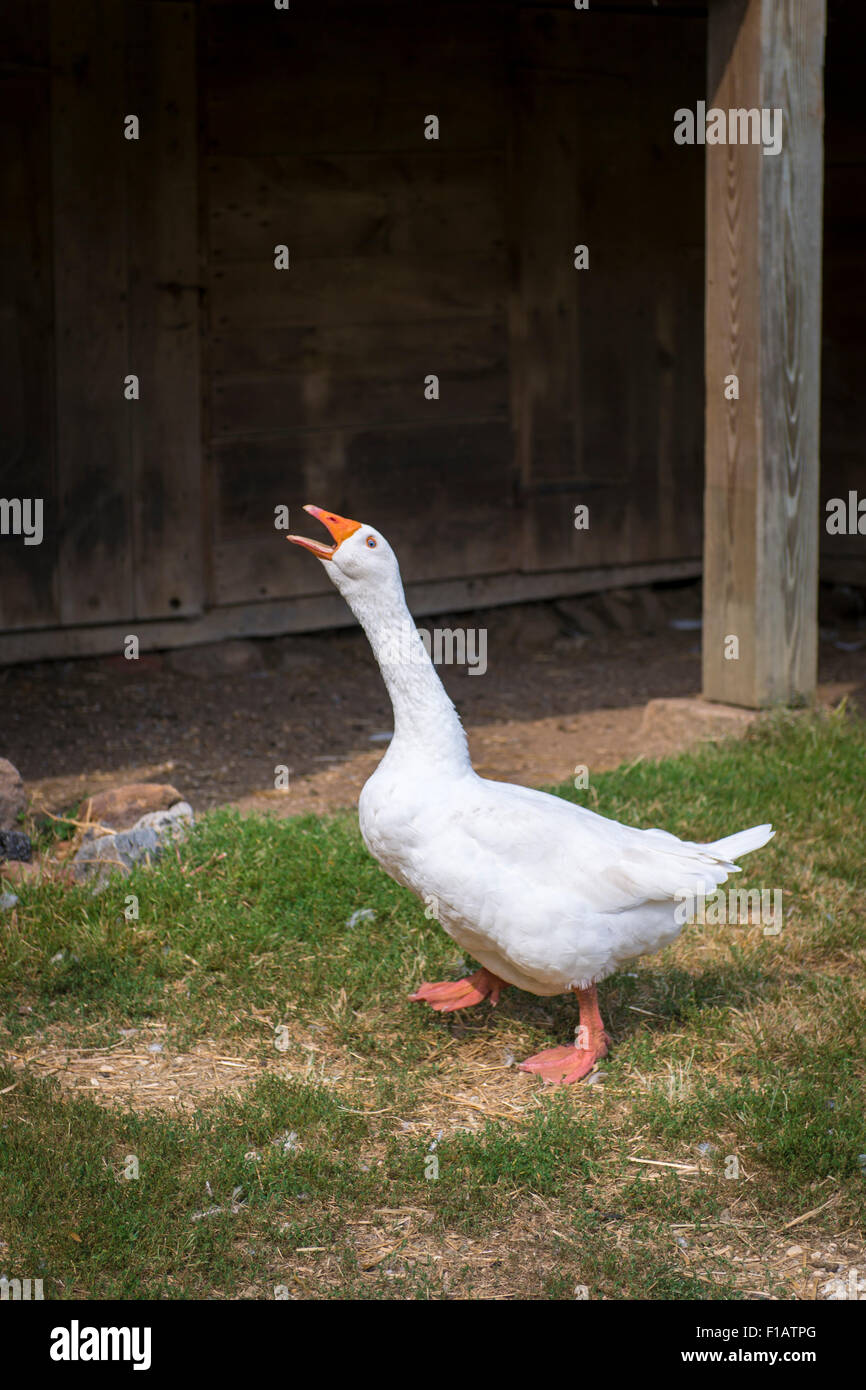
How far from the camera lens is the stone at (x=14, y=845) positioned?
5.40 m

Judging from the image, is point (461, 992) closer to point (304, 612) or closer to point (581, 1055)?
point (581, 1055)

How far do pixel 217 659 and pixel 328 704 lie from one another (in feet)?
2.61

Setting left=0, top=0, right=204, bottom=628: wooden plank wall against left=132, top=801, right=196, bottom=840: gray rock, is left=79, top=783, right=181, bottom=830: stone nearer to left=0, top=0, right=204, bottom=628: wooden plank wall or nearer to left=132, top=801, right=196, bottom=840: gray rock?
left=132, top=801, right=196, bottom=840: gray rock

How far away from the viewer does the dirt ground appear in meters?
6.79

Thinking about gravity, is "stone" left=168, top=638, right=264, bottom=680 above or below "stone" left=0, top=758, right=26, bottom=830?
above

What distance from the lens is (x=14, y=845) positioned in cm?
542

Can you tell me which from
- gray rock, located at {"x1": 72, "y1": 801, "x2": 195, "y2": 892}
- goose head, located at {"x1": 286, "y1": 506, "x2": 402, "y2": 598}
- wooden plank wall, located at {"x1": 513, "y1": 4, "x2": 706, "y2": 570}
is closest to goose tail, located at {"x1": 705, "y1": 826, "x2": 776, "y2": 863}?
goose head, located at {"x1": 286, "y1": 506, "x2": 402, "y2": 598}

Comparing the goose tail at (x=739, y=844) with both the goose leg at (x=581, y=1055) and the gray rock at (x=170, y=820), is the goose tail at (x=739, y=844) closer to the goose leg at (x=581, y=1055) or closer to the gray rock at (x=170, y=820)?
the goose leg at (x=581, y=1055)

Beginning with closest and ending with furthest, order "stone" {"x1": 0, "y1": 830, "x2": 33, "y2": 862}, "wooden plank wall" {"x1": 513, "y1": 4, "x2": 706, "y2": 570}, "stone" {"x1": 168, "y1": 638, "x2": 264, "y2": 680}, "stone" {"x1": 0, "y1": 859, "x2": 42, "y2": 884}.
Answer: "stone" {"x1": 0, "y1": 859, "x2": 42, "y2": 884} → "stone" {"x1": 0, "y1": 830, "x2": 33, "y2": 862} → "stone" {"x1": 168, "y1": 638, "x2": 264, "y2": 680} → "wooden plank wall" {"x1": 513, "y1": 4, "x2": 706, "y2": 570}

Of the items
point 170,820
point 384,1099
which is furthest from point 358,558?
point 170,820

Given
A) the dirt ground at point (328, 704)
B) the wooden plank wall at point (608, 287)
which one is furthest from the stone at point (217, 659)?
the wooden plank wall at point (608, 287)

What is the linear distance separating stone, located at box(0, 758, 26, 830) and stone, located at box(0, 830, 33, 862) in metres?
0.19

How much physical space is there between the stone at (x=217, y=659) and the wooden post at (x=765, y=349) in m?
2.88

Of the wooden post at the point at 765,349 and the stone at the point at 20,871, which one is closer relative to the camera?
the stone at the point at 20,871
